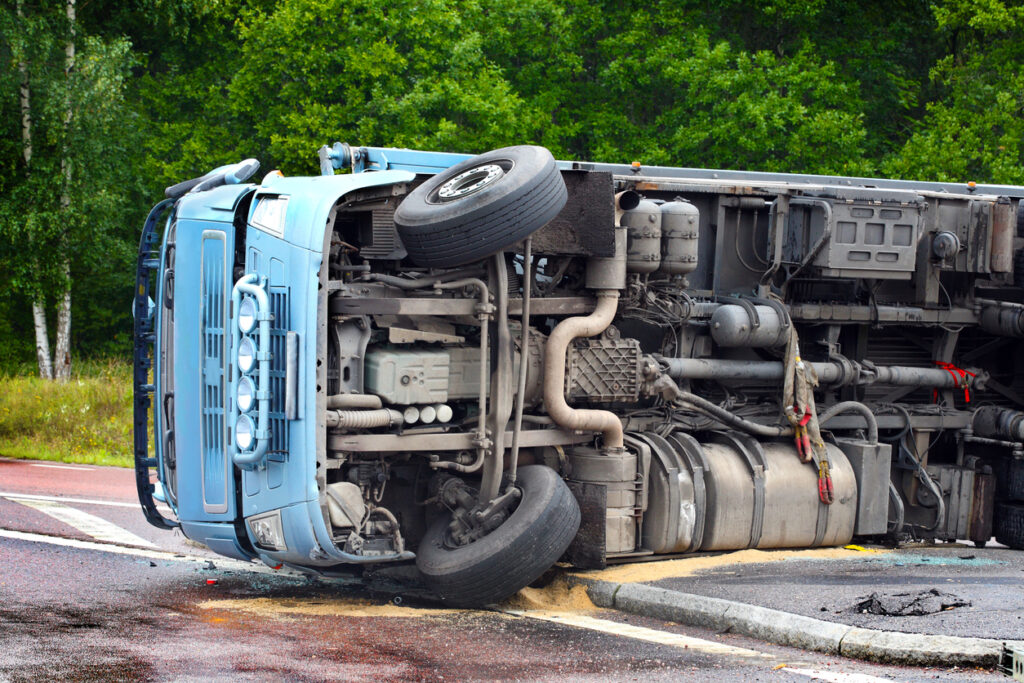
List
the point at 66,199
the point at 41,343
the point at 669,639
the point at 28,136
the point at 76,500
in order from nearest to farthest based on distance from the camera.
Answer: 1. the point at 669,639
2. the point at 76,500
3. the point at 28,136
4. the point at 66,199
5. the point at 41,343

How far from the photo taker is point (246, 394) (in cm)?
699

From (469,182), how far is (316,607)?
255 cm

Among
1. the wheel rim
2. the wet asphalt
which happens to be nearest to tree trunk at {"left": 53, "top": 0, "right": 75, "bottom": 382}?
the wheel rim

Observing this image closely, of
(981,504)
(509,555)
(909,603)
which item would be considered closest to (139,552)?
(509,555)

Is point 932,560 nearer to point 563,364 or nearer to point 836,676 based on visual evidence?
point 563,364

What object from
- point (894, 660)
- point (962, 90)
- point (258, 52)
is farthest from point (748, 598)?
point (258, 52)

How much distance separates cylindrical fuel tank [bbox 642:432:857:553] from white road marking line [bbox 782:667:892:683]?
234 centimetres

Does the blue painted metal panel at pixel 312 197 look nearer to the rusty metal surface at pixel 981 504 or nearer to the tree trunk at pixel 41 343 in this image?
the rusty metal surface at pixel 981 504

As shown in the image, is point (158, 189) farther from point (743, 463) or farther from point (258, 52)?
point (743, 463)

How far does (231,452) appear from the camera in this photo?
7.20m

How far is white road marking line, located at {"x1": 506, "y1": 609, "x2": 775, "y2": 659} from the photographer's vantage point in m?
6.49

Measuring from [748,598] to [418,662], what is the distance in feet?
6.58

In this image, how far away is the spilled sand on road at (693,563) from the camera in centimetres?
779

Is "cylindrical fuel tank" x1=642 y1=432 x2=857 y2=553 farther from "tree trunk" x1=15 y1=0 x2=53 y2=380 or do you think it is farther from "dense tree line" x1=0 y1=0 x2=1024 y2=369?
"tree trunk" x1=15 y1=0 x2=53 y2=380
